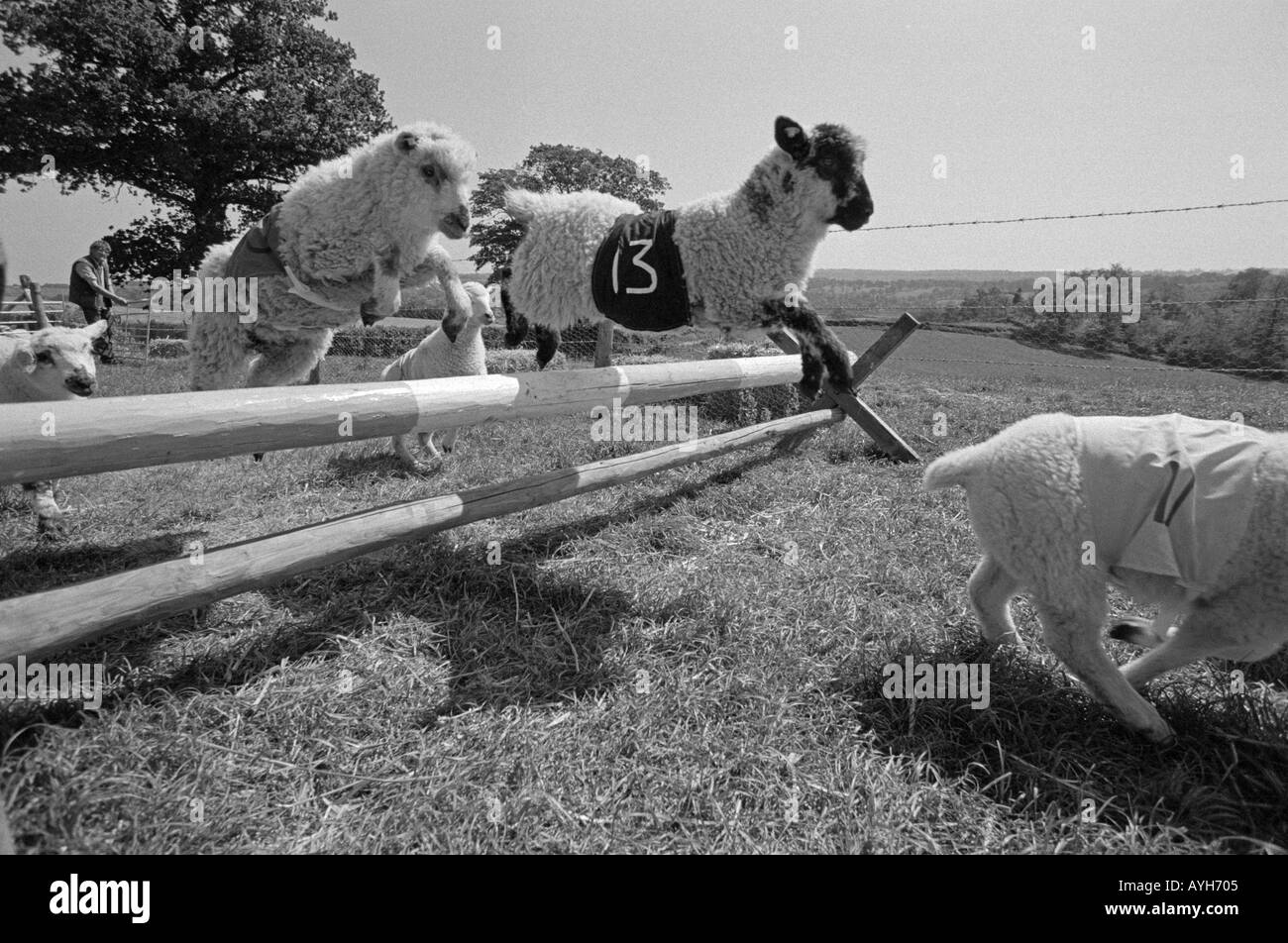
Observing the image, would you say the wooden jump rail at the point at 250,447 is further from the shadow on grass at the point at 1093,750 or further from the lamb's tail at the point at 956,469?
the shadow on grass at the point at 1093,750

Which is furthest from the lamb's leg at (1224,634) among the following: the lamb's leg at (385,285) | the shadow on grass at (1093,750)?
the lamb's leg at (385,285)

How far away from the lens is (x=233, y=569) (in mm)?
2205

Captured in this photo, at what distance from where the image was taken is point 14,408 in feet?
5.58

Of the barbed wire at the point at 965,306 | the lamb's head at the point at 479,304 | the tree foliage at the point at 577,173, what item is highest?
the tree foliage at the point at 577,173

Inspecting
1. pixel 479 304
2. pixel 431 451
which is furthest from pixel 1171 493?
pixel 431 451

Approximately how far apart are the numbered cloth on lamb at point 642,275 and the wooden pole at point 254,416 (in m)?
0.53

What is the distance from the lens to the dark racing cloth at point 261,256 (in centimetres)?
311

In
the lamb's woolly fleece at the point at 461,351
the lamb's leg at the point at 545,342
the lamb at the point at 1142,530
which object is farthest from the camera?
the lamb's woolly fleece at the point at 461,351

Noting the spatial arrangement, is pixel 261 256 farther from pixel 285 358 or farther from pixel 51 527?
pixel 51 527

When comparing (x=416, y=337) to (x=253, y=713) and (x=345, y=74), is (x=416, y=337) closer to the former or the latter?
(x=345, y=74)

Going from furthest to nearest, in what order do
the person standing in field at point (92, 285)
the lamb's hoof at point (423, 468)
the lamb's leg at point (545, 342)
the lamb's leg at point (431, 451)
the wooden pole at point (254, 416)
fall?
the person standing in field at point (92, 285), the lamb's leg at point (431, 451), the lamb's hoof at point (423, 468), the lamb's leg at point (545, 342), the wooden pole at point (254, 416)

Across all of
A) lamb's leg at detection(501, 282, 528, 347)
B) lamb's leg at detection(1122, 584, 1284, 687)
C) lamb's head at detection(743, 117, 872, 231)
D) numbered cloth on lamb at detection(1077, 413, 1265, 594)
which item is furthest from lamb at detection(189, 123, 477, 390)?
lamb's leg at detection(1122, 584, 1284, 687)
